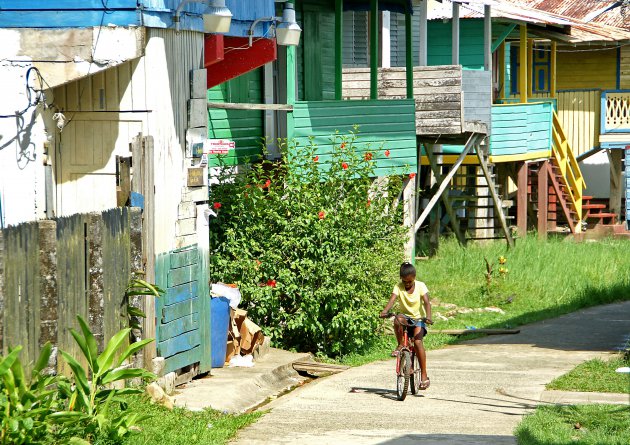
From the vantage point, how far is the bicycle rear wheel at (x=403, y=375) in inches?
438

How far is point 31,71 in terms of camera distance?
1041 centimetres

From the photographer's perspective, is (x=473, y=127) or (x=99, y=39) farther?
(x=473, y=127)

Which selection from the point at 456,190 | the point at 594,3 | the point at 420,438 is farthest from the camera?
the point at 594,3

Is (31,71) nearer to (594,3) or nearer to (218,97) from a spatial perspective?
(218,97)

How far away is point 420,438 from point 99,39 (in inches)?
171

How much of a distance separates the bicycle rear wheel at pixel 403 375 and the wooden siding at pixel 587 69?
20.2 meters

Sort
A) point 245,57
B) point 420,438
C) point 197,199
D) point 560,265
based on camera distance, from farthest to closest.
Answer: point 560,265 → point 245,57 → point 197,199 → point 420,438

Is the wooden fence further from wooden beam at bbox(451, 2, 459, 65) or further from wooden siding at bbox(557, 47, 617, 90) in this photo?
wooden siding at bbox(557, 47, 617, 90)

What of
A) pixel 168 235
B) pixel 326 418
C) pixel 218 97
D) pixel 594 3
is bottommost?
pixel 326 418

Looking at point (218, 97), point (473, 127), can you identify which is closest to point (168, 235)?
point (218, 97)

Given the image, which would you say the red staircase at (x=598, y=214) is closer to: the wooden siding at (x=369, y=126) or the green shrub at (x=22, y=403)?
the wooden siding at (x=369, y=126)

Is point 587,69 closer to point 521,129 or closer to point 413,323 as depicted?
point 521,129

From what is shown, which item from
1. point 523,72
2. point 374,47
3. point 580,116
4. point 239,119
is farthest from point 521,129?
point 239,119

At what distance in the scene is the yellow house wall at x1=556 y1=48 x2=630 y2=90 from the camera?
30.2 metres
